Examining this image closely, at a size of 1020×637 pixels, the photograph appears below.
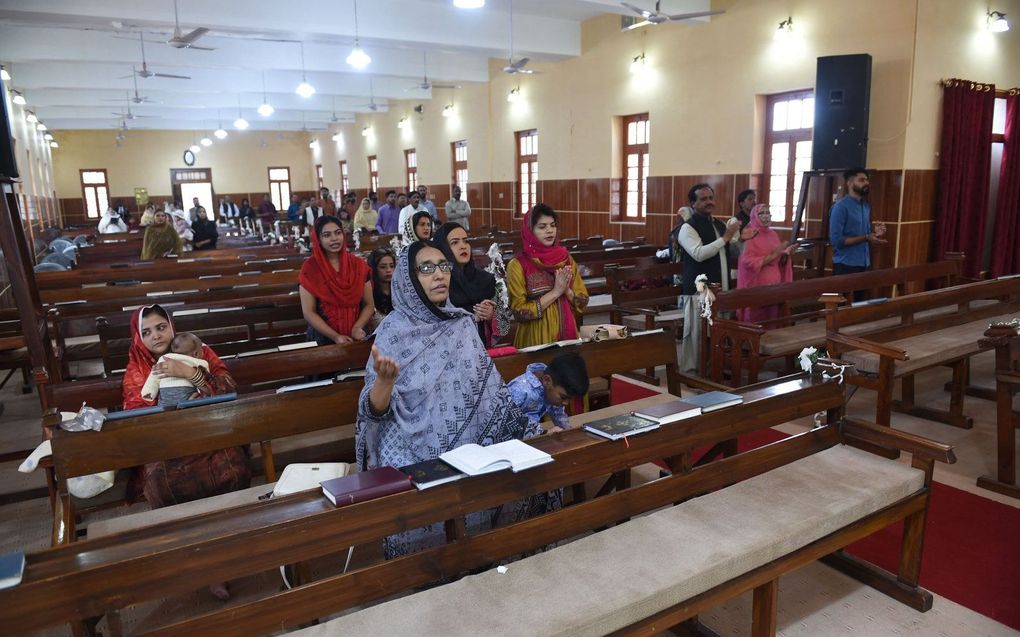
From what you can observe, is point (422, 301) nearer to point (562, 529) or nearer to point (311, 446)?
point (562, 529)

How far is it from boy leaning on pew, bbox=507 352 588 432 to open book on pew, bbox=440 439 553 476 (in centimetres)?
41

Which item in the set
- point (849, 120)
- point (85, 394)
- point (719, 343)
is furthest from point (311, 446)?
point (849, 120)

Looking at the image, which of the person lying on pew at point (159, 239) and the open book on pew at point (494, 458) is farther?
the person lying on pew at point (159, 239)

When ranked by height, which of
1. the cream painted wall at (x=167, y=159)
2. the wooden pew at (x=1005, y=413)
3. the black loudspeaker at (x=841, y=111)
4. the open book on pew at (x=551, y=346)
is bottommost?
the wooden pew at (x=1005, y=413)

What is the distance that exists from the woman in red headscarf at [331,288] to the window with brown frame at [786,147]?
19.3ft

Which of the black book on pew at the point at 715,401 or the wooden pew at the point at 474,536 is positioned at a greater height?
the black book on pew at the point at 715,401

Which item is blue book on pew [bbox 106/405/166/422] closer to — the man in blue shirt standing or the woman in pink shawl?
the woman in pink shawl

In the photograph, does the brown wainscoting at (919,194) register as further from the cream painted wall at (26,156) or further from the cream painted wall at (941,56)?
the cream painted wall at (26,156)

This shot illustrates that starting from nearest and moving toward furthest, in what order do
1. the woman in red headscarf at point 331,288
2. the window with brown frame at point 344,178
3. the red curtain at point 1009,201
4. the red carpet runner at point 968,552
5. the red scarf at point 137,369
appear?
the red carpet runner at point 968,552 < the red scarf at point 137,369 < the woman in red headscarf at point 331,288 < the red curtain at point 1009,201 < the window with brown frame at point 344,178

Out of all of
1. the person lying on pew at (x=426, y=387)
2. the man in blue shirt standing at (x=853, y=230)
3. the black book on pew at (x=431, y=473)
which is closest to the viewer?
the black book on pew at (x=431, y=473)

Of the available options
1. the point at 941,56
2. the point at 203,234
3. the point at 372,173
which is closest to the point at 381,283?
the point at 941,56

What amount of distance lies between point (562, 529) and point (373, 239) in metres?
7.67

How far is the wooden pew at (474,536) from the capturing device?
53.4 inches

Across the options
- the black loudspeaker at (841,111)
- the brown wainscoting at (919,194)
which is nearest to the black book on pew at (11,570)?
the black loudspeaker at (841,111)
